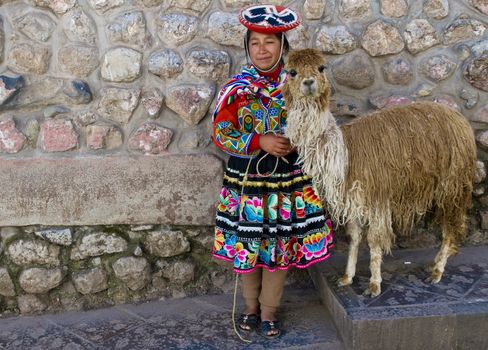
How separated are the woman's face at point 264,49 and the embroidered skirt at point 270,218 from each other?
44cm

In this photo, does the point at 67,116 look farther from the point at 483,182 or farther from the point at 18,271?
the point at 483,182

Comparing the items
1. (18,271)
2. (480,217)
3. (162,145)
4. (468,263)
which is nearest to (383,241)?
(468,263)

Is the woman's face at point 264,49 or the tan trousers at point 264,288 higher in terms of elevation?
the woman's face at point 264,49

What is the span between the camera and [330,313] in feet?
9.19

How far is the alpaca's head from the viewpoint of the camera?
2.24m

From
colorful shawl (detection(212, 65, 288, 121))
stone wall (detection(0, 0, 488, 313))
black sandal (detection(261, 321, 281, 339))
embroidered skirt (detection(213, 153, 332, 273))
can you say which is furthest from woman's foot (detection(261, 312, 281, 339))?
colorful shawl (detection(212, 65, 288, 121))

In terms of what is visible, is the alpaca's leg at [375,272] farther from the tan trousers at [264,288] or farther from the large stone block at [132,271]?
the large stone block at [132,271]

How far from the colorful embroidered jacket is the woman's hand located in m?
0.03

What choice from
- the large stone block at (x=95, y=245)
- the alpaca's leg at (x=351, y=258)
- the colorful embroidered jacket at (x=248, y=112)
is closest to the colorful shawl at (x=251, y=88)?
the colorful embroidered jacket at (x=248, y=112)

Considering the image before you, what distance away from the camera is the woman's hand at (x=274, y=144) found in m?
2.39

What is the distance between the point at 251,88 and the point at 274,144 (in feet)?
0.94

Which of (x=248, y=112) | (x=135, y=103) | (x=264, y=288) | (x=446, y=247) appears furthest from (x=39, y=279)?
(x=446, y=247)

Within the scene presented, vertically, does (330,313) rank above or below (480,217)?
below

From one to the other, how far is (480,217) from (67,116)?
250cm
